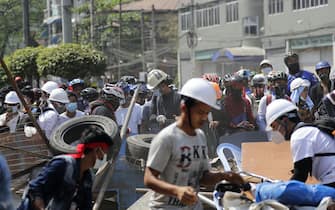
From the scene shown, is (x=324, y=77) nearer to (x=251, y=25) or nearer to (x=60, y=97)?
(x=60, y=97)

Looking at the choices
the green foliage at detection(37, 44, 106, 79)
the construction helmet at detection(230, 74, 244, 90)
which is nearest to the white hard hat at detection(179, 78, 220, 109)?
the construction helmet at detection(230, 74, 244, 90)

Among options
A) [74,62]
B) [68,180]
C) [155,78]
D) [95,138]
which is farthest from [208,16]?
[68,180]

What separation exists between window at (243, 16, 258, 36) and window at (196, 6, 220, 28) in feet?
16.4

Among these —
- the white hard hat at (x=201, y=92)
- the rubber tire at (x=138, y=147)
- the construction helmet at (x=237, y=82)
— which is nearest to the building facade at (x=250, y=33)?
the construction helmet at (x=237, y=82)

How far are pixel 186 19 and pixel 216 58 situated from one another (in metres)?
11.9

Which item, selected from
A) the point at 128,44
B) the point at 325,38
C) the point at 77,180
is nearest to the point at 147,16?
the point at 128,44

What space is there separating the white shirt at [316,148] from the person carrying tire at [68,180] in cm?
138

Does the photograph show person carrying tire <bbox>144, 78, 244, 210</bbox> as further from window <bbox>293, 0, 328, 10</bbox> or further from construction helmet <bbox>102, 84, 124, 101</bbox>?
window <bbox>293, 0, 328, 10</bbox>

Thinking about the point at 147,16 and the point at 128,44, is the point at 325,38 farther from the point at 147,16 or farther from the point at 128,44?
the point at 147,16

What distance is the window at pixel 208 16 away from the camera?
6475cm

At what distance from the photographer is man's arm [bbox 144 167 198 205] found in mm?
5086

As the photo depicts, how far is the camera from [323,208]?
222 inches

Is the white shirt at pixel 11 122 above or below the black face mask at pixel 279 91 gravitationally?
below

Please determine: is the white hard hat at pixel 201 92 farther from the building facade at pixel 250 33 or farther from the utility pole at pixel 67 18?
the building facade at pixel 250 33
